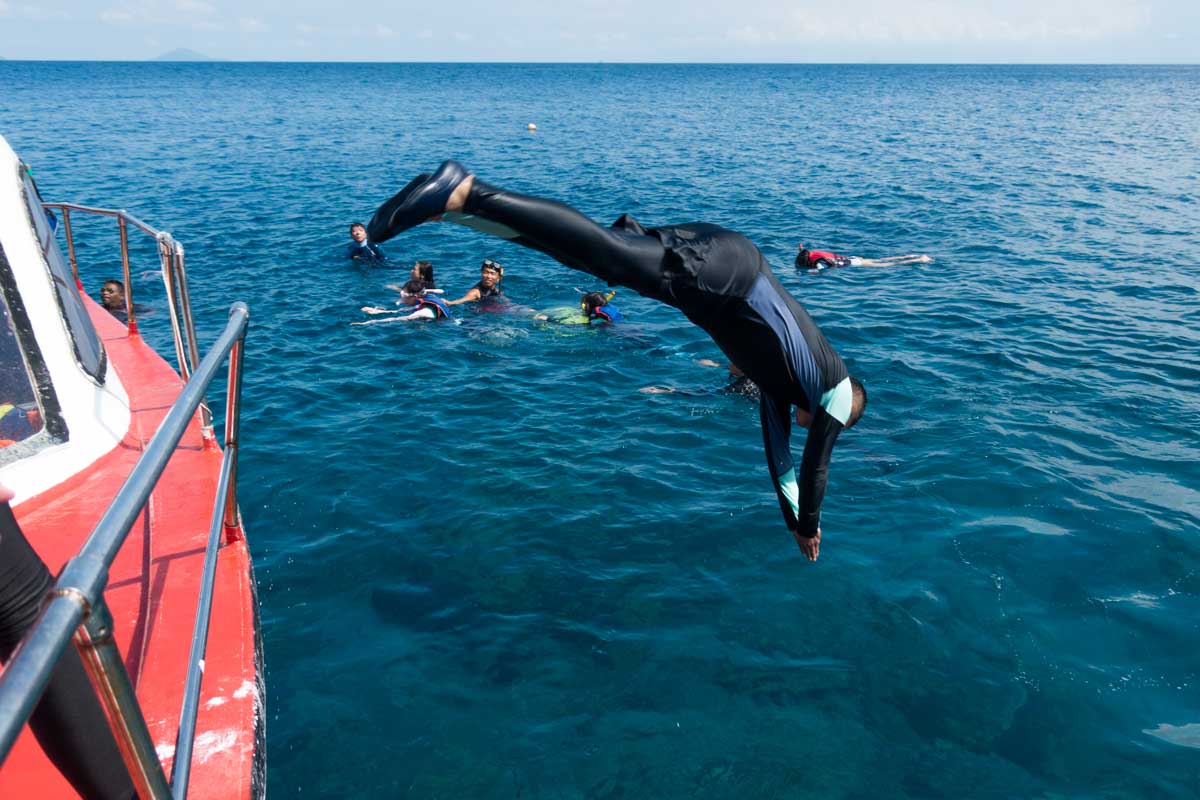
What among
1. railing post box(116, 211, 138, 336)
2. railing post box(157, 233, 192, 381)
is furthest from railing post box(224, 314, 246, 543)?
railing post box(116, 211, 138, 336)

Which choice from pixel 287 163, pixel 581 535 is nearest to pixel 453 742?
pixel 581 535

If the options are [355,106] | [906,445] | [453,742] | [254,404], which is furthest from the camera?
[355,106]

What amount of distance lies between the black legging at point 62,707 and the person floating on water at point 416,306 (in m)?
13.4

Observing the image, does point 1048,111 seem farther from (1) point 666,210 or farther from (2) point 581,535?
(2) point 581,535

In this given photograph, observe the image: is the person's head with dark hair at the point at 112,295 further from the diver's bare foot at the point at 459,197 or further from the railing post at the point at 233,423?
the diver's bare foot at the point at 459,197

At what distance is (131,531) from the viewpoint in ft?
12.8

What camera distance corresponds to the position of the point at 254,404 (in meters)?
12.1

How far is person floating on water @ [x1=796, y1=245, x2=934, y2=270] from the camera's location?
19.5 metres

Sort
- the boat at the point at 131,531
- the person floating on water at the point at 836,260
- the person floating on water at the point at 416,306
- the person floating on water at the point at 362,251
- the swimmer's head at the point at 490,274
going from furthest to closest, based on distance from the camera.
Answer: the person floating on water at the point at 362,251, the person floating on water at the point at 836,260, the swimmer's head at the point at 490,274, the person floating on water at the point at 416,306, the boat at the point at 131,531

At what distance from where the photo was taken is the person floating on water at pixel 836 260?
64.0 feet

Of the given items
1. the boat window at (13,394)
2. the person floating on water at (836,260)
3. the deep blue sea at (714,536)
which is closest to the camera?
the boat window at (13,394)

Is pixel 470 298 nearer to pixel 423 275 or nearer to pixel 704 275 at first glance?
pixel 423 275

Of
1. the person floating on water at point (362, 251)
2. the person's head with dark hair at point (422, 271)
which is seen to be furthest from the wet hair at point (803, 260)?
the person floating on water at point (362, 251)

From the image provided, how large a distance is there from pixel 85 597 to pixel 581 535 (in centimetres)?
728
